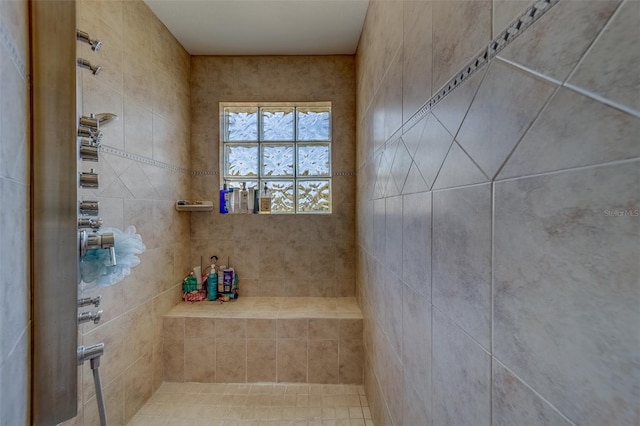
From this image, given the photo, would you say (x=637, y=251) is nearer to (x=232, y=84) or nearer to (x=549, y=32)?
(x=549, y=32)

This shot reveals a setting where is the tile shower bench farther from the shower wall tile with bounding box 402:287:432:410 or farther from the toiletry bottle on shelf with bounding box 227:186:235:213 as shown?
the shower wall tile with bounding box 402:287:432:410

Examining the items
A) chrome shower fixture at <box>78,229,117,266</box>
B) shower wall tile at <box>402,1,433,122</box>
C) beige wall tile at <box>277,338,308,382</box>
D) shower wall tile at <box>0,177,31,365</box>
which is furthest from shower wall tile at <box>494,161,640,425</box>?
beige wall tile at <box>277,338,308,382</box>

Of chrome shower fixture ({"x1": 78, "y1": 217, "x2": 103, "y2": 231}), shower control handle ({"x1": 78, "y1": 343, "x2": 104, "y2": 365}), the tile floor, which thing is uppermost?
chrome shower fixture ({"x1": 78, "y1": 217, "x2": 103, "y2": 231})

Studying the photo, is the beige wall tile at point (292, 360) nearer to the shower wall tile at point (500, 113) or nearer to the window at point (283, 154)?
the window at point (283, 154)

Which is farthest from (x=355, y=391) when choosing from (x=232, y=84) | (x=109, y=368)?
(x=232, y=84)

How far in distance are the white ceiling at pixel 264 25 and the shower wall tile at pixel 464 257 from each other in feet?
5.36

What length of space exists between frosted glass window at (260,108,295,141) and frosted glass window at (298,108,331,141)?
10 cm

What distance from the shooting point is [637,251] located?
25 cm

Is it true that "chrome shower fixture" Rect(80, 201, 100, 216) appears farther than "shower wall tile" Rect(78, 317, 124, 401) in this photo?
No

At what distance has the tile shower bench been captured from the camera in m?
1.80

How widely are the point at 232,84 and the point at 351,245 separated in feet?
5.54

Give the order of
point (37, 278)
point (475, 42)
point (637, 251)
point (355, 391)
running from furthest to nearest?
point (355, 391)
point (37, 278)
point (475, 42)
point (637, 251)

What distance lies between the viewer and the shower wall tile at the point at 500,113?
369mm

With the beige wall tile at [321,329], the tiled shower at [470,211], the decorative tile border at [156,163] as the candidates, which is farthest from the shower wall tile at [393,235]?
the decorative tile border at [156,163]
